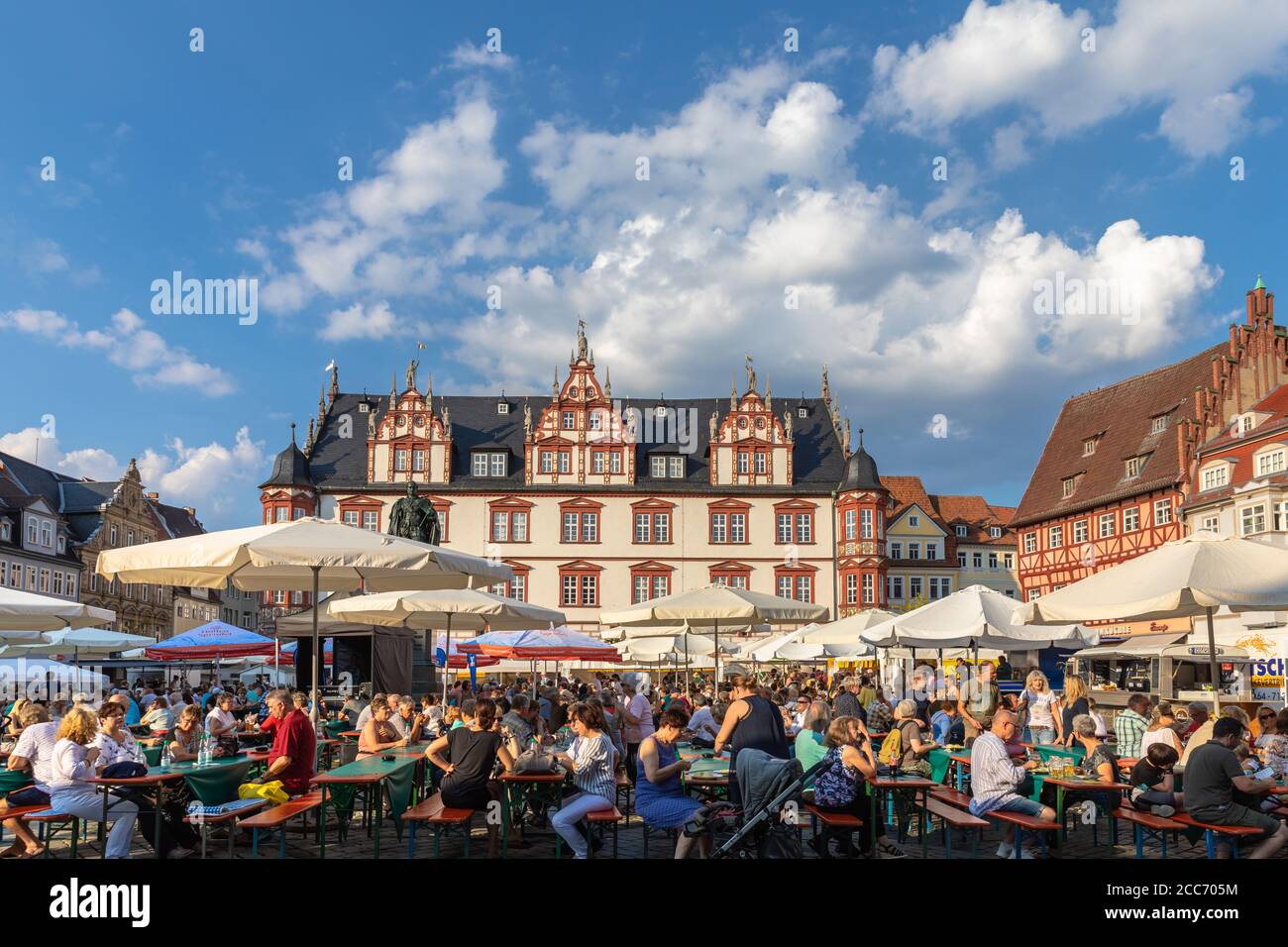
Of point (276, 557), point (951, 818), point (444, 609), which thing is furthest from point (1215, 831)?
point (444, 609)

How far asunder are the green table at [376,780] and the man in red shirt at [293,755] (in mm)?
178

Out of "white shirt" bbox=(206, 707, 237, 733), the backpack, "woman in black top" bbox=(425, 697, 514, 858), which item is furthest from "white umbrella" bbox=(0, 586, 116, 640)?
the backpack

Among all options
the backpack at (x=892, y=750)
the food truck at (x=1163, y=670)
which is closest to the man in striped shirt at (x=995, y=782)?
the backpack at (x=892, y=750)

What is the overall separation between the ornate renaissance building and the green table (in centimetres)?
4729

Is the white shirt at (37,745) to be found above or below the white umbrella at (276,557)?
below

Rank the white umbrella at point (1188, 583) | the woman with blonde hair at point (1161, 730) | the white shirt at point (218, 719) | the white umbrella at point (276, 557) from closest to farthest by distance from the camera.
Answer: the white umbrella at point (1188, 583)
the white umbrella at point (276, 557)
the woman with blonde hair at point (1161, 730)
the white shirt at point (218, 719)

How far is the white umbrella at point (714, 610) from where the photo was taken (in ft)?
57.5

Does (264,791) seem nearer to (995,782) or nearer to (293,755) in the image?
(293,755)

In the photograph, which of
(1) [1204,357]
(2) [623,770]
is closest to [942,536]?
(1) [1204,357]

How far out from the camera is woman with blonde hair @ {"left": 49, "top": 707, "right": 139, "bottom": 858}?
9.01m

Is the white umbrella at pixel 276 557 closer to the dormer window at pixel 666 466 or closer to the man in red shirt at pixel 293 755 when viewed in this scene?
the man in red shirt at pixel 293 755

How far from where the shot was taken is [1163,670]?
1453 inches
